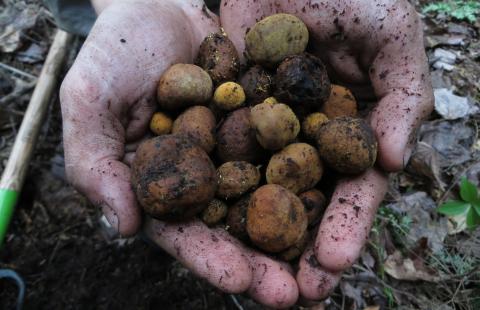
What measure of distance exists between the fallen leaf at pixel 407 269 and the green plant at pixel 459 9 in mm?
2564

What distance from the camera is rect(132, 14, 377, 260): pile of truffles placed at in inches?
74.9

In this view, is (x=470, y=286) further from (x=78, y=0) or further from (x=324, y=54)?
(x=78, y=0)

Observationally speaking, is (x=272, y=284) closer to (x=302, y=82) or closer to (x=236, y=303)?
(x=236, y=303)

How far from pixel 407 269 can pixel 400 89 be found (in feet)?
3.66

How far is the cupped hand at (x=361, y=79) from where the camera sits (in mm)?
1893

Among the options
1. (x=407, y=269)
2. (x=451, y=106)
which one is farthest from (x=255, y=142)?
(x=451, y=106)

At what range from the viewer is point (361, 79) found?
8.55 feet

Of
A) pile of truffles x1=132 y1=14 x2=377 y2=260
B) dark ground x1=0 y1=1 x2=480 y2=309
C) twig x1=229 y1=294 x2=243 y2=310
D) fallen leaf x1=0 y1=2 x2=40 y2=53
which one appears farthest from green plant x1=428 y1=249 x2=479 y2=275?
fallen leaf x1=0 y1=2 x2=40 y2=53

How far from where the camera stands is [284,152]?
2.12m

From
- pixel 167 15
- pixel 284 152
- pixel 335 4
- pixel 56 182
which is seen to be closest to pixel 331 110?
pixel 284 152

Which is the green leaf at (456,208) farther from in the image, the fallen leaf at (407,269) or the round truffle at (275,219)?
the round truffle at (275,219)

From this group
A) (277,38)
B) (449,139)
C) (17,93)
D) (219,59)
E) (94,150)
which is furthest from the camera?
(17,93)

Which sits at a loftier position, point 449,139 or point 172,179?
point 172,179

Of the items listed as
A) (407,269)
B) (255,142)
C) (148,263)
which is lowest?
(407,269)
